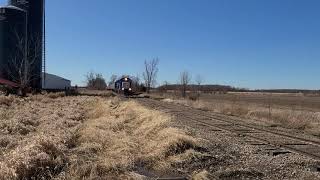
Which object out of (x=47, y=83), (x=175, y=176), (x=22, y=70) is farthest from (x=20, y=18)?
(x=175, y=176)

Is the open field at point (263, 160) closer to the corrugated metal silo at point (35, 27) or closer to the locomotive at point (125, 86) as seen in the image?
the corrugated metal silo at point (35, 27)

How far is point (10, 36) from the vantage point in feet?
279

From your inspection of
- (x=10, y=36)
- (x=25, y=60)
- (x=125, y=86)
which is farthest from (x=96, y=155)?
(x=125, y=86)

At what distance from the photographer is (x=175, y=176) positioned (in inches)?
413

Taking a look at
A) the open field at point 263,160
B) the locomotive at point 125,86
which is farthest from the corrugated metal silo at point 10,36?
the open field at point 263,160

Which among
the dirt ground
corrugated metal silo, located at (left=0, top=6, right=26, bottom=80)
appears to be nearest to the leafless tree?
corrugated metal silo, located at (left=0, top=6, right=26, bottom=80)

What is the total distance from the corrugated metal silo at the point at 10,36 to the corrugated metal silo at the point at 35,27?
2.46 metres

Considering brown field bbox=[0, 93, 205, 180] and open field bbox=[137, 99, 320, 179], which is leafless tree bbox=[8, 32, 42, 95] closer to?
brown field bbox=[0, 93, 205, 180]

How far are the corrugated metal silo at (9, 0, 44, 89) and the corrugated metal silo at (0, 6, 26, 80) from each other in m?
2.46

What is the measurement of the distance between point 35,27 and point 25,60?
8.24m

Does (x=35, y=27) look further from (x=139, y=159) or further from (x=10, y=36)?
(x=139, y=159)

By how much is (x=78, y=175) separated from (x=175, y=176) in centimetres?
202

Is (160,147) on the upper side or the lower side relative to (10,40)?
lower

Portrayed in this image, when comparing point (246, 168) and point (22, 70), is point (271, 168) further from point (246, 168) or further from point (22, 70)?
point (22, 70)
